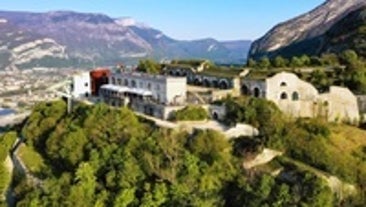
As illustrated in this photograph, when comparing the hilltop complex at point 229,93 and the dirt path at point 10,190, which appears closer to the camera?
the dirt path at point 10,190

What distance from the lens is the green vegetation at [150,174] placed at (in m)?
22.0

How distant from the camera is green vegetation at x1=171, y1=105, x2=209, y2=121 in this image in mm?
28625

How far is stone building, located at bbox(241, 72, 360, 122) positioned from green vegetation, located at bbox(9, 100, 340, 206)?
10.5 feet

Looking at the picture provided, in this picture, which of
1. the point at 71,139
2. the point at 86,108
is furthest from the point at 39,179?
the point at 86,108

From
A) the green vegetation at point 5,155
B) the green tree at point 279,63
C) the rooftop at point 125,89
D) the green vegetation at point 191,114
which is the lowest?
the green vegetation at point 5,155

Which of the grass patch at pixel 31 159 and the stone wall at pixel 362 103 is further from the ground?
the stone wall at pixel 362 103

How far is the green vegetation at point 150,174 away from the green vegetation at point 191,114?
134cm

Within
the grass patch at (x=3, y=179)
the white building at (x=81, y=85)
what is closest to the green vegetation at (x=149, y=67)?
the white building at (x=81, y=85)

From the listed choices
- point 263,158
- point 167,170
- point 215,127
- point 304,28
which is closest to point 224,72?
point 215,127

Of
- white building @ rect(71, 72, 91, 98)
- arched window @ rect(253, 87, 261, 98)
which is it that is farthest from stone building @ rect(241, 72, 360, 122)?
white building @ rect(71, 72, 91, 98)

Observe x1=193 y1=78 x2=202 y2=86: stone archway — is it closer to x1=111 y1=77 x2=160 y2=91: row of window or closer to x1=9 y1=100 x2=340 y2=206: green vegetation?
x1=111 y1=77 x2=160 y2=91: row of window

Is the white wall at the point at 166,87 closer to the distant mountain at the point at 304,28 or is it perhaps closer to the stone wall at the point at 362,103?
the stone wall at the point at 362,103

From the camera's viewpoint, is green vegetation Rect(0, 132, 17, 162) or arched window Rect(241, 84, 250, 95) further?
green vegetation Rect(0, 132, 17, 162)

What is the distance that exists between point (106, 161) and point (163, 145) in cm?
242
